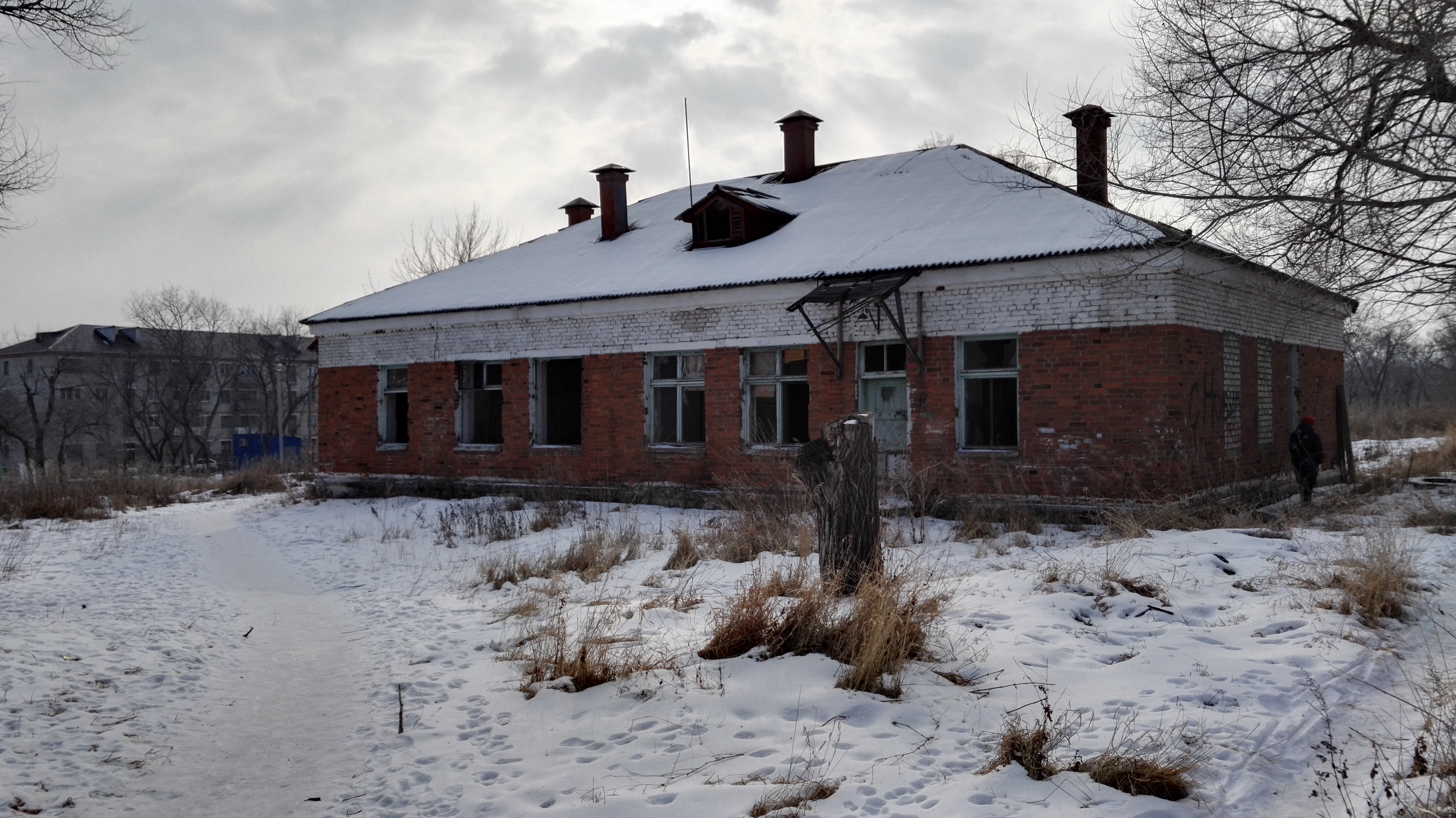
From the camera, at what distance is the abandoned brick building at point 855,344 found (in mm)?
11898

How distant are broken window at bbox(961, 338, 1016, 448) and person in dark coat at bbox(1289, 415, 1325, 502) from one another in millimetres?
4436

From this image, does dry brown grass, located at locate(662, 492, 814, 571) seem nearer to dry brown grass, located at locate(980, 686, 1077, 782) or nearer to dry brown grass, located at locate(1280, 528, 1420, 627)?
dry brown grass, located at locate(980, 686, 1077, 782)

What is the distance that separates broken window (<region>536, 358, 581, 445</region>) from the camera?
19156 millimetres

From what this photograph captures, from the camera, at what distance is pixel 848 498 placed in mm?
6465

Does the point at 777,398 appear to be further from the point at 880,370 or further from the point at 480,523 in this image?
the point at 480,523

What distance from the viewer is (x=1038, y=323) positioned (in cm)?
1234

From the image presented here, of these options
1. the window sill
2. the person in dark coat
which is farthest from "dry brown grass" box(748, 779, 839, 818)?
the person in dark coat

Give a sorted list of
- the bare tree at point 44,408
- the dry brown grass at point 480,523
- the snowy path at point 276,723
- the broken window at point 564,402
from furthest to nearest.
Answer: the bare tree at point 44,408
the broken window at point 564,402
the dry brown grass at point 480,523
the snowy path at point 276,723

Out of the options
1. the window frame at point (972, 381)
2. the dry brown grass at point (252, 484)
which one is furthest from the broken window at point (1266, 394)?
the dry brown grass at point (252, 484)

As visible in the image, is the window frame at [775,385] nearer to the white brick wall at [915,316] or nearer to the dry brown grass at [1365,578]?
the white brick wall at [915,316]

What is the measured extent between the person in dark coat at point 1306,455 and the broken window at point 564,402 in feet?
39.0

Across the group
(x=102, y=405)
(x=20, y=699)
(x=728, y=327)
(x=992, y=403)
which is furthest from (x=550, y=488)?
(x=102, y=405)

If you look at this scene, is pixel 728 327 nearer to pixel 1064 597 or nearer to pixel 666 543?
pixel 666 543

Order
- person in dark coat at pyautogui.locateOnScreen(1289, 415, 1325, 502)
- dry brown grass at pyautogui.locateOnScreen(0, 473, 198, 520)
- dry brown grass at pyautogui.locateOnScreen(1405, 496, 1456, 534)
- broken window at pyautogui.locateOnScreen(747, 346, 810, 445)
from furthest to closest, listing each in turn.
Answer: dry brown grass at pyautogui.locateOnScreen(0, 473, 198, 520) < broken window at pyautogui.locateOnScreen(747, 346, 810, 445) < person in dark coat at pyautogui.locateOnScreen(1289, 415, 1325, 502) < dry brown grass at pyautogui.locateOnScreen(1405, 496, 1456, 534)
